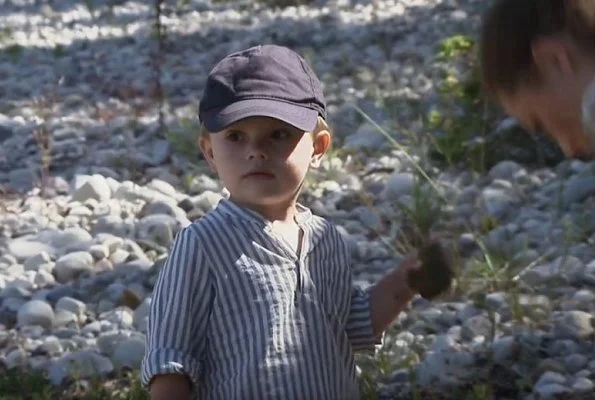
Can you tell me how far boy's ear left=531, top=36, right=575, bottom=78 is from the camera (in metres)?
2.67

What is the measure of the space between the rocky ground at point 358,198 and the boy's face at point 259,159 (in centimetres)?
91

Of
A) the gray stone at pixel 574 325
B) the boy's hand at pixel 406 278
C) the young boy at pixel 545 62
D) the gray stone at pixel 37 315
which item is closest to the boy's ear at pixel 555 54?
the young boy at pixel 545 62

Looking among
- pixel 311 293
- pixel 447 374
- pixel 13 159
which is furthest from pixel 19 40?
pixel 311 293

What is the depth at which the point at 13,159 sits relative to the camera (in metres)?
6.99

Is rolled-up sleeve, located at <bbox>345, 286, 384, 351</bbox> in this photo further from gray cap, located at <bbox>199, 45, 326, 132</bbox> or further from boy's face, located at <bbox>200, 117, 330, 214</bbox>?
gray cap, located at <bbox>199, 45, 326, 132</bbox>

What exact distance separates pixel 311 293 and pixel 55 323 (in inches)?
66.4

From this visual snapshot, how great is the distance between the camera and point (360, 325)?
358 cm

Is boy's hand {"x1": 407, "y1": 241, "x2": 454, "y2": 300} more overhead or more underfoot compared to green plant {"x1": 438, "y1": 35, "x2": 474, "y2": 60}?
more underfoot

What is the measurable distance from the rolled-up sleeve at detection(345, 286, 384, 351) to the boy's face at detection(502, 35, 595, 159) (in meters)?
0.93

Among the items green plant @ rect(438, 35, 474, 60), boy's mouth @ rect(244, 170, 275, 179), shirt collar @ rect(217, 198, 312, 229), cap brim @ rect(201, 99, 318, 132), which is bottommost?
shirt collar @ rect(217, 198, 312, 229)

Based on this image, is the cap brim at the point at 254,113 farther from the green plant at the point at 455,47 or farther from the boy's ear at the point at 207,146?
the green plant at the point at 455,47

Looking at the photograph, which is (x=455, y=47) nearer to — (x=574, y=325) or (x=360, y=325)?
(x=574, y=325)

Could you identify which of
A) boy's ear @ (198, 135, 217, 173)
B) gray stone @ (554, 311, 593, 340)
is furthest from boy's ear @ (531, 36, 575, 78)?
gray stone @ (554, 311, 593, 340)

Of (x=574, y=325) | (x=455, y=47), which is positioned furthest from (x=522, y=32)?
(x=455, y=47)
